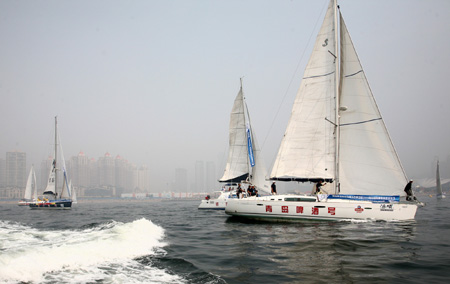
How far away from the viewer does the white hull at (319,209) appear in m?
16.6

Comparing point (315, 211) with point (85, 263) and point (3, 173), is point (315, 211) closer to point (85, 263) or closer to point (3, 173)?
point (85, 263)

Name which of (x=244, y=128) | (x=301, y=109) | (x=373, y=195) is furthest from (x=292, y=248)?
(x=244, y=128)

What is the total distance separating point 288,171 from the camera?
19578 millimetres

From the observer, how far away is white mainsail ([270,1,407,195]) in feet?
56.9

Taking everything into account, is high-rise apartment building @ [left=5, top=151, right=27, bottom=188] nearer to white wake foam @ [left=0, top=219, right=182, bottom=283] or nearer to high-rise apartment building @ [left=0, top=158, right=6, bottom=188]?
high-rise apartment building @ [left=0, top=158, right=6, bottom=188]

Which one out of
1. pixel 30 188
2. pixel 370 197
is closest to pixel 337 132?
pixel 370 197

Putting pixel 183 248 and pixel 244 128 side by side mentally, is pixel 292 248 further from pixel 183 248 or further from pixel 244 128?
pixel 244 128

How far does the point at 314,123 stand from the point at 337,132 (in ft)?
5.07

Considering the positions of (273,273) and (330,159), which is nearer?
(273,273)

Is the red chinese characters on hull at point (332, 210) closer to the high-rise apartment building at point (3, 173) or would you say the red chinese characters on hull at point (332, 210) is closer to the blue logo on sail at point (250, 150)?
the blue logo on sail at point (250, 150)

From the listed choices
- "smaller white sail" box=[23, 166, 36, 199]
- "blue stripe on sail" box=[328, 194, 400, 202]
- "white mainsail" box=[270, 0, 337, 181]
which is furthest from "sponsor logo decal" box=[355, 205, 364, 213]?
"smaller white sail" box=[23, 166, 36, 199]

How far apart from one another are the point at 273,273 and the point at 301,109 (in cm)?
1359

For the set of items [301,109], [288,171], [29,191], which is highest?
[301,109]

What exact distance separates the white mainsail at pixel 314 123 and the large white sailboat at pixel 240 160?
12.2 metres
